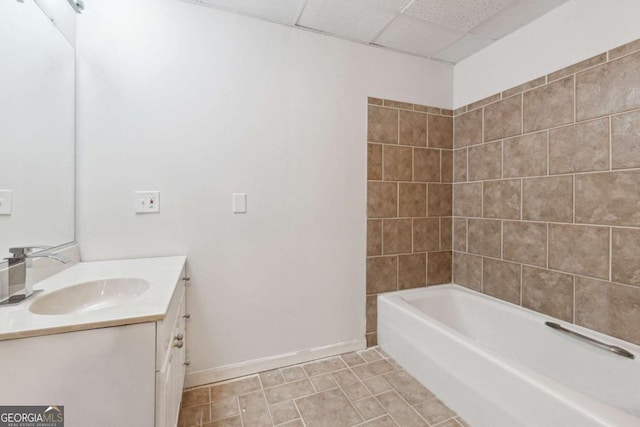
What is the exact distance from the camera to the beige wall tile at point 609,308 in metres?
1.36

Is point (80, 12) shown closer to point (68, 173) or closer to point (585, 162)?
point (68, 173)

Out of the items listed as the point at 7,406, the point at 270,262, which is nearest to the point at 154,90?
the point at 270,262

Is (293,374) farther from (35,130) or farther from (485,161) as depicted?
(485,161)

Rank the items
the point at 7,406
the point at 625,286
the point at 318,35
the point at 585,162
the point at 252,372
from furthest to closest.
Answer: the point at 318,35, the point at 252,372, the point at 585,162, the point at 625,286, the point at 7,406

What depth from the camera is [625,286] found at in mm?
1387

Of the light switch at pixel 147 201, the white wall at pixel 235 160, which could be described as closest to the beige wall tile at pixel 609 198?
the white wall at pixel 235 160

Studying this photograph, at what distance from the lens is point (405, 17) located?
1.75 metres

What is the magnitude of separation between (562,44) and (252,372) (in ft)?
9.26

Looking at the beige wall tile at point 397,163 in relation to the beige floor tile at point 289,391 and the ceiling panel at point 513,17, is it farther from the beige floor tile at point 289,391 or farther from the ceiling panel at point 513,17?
the beige floor tile at point 289,391

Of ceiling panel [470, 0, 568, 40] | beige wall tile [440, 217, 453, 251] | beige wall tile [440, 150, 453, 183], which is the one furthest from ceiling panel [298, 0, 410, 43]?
beige wall tile [440, 217, 453, 251]

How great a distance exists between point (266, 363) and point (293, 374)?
0.65 feet

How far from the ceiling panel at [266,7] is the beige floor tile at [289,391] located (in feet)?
7.65

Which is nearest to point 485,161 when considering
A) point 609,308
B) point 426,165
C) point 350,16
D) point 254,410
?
point 426,165

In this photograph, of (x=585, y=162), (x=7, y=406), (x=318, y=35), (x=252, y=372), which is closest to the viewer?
(x=7, y=406)
